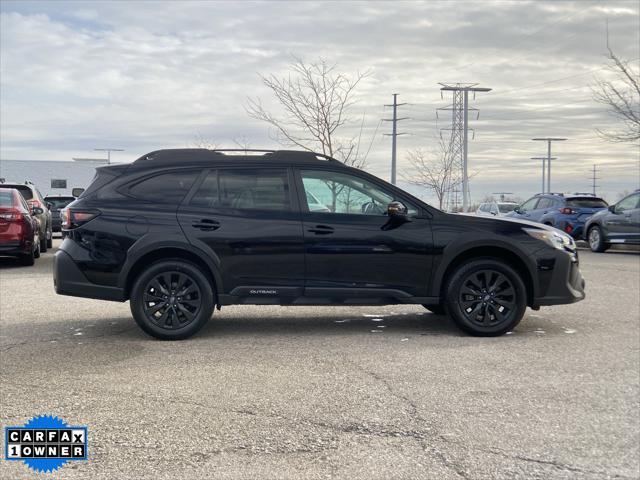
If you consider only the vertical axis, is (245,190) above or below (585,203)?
below

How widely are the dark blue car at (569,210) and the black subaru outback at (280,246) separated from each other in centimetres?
1551

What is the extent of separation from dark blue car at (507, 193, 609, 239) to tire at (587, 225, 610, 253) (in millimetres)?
1171

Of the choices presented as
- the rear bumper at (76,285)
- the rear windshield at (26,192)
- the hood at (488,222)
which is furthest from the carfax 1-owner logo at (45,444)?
the rear windshield at (26,192)

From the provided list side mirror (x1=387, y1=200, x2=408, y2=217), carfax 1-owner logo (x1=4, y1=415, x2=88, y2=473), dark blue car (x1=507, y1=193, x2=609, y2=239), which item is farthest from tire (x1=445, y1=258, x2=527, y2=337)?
dark blue car (x1=507, y1=193, x2=609, y2=239)

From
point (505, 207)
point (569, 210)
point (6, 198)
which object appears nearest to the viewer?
point (6, 198)

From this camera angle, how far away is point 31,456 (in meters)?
4.38

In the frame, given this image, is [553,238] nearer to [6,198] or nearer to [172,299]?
[172,299]

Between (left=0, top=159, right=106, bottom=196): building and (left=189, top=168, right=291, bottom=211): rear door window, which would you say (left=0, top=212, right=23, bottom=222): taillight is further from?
(left=0, top=159, right=106, bottom=196): building

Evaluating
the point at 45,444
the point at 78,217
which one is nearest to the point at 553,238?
the point at 78,217

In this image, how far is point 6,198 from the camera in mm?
15805

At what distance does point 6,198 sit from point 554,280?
38.8 ft

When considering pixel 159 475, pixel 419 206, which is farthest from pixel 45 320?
pixel 159 475

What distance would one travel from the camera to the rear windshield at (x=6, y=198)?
15.6m

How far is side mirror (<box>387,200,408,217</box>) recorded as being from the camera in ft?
25.7
